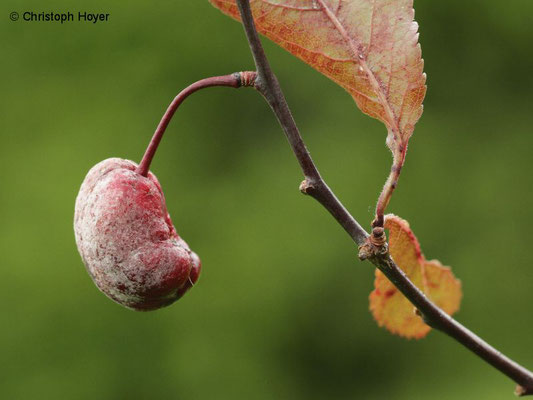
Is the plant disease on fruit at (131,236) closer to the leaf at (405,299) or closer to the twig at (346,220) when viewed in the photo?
the twig at (346,220)

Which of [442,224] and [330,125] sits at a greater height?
[330,125]

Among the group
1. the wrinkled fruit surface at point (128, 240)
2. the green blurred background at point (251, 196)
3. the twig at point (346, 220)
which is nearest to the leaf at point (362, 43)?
the twig at point (346, 220)

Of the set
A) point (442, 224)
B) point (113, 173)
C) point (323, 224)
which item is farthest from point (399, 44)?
point (442, 224)

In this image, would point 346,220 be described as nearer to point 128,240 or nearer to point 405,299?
point 128,240

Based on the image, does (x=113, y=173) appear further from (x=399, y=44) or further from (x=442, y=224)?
(x=442, y=224)

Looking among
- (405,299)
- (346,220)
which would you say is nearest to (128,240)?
(346,220)

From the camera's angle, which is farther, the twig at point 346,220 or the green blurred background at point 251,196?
the green blurred background at point 251,196
